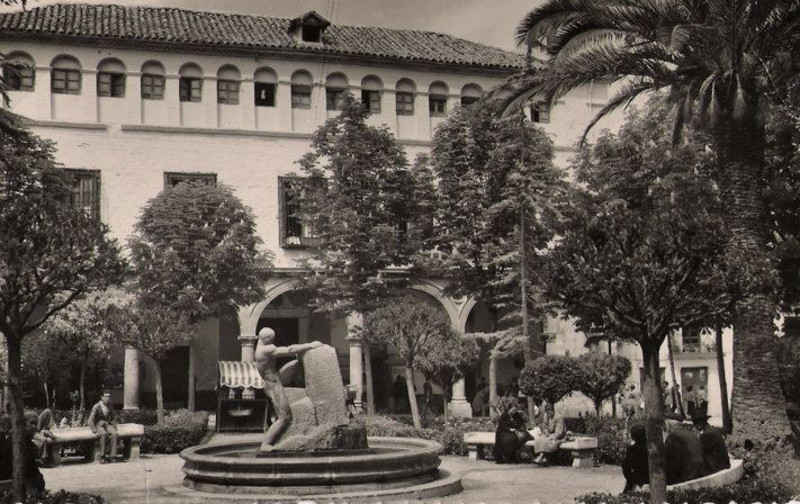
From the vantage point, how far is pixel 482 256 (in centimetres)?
2681

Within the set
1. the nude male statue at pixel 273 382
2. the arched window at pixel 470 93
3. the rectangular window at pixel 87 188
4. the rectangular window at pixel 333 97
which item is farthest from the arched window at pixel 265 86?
the nude male statue at pixel 273 382

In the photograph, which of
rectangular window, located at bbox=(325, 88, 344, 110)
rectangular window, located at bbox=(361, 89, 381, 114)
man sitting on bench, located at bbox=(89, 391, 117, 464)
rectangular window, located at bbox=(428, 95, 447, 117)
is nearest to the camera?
man sitting on bench, located at bbox=(89, 391, 117, 464)

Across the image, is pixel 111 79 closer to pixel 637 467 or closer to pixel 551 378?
pixel 551 378

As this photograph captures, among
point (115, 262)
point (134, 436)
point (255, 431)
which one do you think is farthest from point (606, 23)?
point (255, 431)

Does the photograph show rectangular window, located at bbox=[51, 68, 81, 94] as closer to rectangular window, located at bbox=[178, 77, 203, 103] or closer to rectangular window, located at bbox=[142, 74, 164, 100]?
rectangular window, located at bbox=[142, 74, 164, 100]

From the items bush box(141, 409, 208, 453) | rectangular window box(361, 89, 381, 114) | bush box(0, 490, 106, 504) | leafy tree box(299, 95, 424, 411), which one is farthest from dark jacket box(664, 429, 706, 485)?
rectangular window box(361, 89, 381, 114)

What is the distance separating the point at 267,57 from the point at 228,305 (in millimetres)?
8642

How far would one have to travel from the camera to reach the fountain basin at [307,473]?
1195 centimetres

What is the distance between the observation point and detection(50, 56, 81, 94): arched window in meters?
29.8

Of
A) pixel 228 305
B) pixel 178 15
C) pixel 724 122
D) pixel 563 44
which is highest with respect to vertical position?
pixel 178 15

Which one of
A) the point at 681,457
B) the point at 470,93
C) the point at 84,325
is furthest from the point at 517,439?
the point at 470,93

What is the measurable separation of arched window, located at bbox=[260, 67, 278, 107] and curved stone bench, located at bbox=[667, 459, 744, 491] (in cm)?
2270

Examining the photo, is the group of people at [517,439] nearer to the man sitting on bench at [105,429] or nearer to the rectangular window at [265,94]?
the man sitting on bench at [105,429]

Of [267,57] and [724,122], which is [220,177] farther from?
[724,122]
